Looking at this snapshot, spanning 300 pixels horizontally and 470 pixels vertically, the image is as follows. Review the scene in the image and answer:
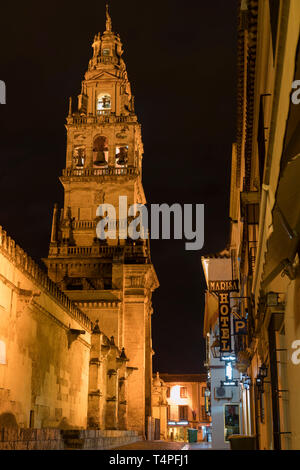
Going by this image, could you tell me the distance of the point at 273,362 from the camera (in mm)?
10492

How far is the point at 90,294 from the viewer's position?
135ft

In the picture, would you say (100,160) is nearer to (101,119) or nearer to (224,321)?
(101,119)

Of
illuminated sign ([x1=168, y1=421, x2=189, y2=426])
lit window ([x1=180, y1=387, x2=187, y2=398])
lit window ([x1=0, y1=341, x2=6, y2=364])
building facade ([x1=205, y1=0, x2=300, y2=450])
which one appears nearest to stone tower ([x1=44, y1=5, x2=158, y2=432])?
building facade ([x1=205, y1=0, x2=300, y2=450])

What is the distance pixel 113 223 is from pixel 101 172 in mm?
5012

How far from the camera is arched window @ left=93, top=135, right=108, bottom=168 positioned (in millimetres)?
49906

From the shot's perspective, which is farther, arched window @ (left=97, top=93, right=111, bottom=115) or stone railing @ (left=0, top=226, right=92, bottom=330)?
arched window @ (left=97, top=93, right=111, bottom=115)

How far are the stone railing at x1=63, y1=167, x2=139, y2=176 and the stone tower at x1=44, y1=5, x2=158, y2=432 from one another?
0.02 m

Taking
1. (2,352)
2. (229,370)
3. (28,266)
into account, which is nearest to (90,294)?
(229,370)

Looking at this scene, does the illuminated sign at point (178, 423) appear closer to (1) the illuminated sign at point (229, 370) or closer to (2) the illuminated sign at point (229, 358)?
(1) the illuminated sign at point (229, 370)

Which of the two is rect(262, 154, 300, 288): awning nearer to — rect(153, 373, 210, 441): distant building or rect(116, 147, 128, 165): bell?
rect(116, 147, 128, 165): bell

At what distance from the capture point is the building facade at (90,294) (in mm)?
18797

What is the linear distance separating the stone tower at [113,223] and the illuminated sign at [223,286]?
1479 centimetres

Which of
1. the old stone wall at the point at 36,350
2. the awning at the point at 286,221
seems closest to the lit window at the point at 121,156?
the old stone wall at the point at 36,350

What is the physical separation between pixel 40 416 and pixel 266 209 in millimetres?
14734
